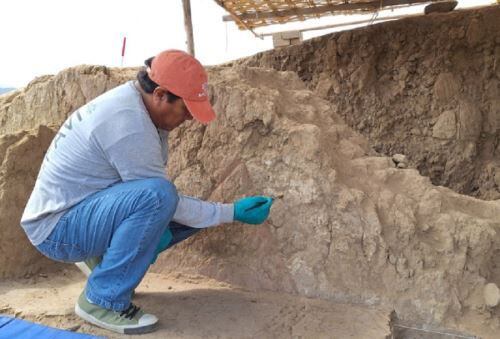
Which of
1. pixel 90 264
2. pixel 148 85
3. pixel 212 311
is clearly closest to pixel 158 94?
pixel 148 85

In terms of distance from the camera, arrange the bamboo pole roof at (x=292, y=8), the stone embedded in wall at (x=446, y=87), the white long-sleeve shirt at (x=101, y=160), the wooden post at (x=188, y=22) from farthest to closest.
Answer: the bamboo pole roof at (x=292, y=8) → the stone embedded in wall at (x=446, y=87) → the wooden post at (x=188, y=22) → the white long-sleeve shirt at (x=101, y=160)

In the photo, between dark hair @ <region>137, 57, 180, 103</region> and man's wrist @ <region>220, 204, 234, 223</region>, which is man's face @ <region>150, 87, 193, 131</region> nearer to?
dark hair @ <region>137, 57, 180, 103</region>

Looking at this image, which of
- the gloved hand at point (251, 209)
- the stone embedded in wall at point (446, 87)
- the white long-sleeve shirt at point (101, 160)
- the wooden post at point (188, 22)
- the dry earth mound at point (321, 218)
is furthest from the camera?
the stone embedded in wall at point (446, 87)

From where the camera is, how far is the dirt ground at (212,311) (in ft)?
6.13

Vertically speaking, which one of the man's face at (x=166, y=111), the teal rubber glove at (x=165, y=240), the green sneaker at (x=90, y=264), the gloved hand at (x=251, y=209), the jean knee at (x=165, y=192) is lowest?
the green sneaker at (x=90, y=264)

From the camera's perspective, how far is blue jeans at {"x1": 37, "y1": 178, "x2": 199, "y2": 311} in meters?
1.70

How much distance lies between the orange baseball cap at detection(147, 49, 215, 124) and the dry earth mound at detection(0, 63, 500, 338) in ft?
2.13

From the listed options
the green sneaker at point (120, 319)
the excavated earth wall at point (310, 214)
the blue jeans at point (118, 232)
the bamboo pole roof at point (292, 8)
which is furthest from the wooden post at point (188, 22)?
the green sneaker at point (120, 319)

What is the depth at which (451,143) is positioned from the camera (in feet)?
17.0

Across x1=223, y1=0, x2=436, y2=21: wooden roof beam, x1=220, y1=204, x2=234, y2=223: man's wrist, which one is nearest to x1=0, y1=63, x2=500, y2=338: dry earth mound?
x1=220, y1=204, x2=234, y2=223: man's wrist

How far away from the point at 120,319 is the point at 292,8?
15.4ft

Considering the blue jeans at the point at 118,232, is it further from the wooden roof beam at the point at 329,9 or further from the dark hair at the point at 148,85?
the wooden roof beam at the point at 329,9

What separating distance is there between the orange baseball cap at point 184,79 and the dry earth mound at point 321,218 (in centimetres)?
65

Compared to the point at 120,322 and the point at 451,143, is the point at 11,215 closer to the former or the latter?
the point at 120,322
